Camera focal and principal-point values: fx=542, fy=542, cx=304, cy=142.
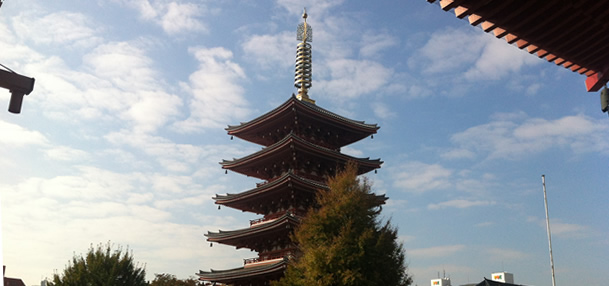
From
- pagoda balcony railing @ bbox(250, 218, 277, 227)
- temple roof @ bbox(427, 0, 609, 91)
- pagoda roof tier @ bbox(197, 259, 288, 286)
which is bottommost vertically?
pagoda roof tier @ bbox(197, 259, 288, 286)

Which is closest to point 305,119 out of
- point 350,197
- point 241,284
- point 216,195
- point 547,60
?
point 216,195

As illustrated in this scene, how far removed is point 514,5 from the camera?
796 centimetres

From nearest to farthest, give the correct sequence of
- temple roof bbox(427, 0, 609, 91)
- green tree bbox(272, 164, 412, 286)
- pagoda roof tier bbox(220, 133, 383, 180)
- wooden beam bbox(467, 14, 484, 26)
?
temple roof bbox(427, 0, 609, 91)
wooden beam bbox(467, 14, 484, 26)
green tree bbox(272, 164, 412, 286)
pagoda roof tier bbox(220, 133, 383, 180)

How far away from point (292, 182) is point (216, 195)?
8181mm

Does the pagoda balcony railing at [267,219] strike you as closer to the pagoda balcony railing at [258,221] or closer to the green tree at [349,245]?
the pagoda balcony railing at [258,221]

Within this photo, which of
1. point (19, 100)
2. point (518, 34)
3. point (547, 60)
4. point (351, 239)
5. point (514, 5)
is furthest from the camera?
point (351, 239)

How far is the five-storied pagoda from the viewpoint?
31.8m

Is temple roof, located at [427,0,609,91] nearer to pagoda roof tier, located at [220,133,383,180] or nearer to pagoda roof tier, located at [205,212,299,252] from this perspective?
pagoda roof tier, located at [205,212,299,252]

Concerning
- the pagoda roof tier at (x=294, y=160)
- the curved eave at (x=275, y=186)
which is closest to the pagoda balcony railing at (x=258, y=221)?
the curved eave at (x=275, y=186)

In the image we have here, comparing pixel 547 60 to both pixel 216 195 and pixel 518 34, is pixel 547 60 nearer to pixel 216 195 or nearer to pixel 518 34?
pixel 518 34

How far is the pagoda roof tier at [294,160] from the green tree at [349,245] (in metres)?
9.60

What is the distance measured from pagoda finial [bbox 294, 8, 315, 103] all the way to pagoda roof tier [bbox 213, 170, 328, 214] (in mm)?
7733

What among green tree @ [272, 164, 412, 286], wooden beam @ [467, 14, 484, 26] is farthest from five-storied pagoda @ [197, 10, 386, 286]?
wooden beam @ [467, 14, 484, 26]

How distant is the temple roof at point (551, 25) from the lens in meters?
7.92
